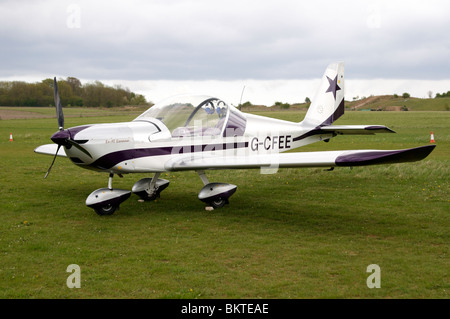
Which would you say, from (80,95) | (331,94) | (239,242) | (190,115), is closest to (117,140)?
(190,115)

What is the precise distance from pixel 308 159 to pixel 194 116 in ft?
9.20

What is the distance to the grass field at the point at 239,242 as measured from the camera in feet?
16.0

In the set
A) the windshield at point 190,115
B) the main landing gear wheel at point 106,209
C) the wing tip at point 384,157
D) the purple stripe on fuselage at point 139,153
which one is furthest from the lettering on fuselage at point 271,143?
the main landing gear wheel at point 106,209

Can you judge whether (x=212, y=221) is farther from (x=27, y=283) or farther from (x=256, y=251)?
(x=27, y=283)

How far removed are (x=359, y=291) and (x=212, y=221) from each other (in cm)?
361

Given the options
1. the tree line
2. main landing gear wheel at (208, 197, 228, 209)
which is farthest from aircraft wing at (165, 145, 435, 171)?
the tree line

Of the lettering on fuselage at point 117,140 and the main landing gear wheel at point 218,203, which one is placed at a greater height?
the lettering on fuselage at point 117,140

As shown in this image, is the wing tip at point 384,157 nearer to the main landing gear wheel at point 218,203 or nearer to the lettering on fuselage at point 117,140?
the main landing gear wheel at point 218,203

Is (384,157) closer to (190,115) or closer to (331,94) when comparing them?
(190,115)

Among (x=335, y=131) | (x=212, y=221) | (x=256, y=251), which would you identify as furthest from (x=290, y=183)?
(x=256, y=251)

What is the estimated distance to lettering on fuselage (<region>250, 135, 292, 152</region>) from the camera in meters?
9.73

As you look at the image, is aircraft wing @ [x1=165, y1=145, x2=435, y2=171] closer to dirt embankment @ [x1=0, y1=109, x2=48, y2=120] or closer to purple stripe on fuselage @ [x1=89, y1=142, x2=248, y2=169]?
purple stripe on fuselage @ [x1=89, y1=142, x2=248, y2=169]

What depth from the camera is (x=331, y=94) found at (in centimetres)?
1188

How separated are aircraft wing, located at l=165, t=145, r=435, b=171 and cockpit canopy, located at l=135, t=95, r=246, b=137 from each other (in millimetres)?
609
